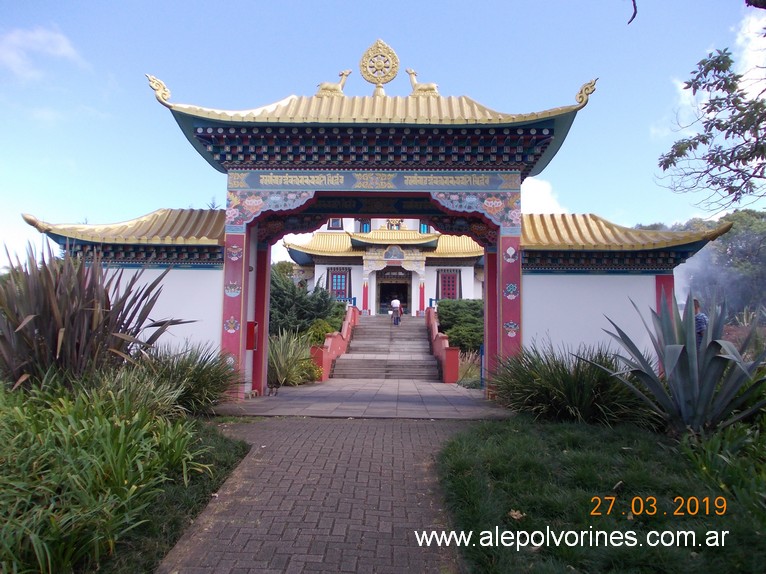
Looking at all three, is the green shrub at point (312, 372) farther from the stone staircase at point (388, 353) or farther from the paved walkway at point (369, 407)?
the paved walkway at point (369, 407)

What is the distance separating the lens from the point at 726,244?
38469 millimetres

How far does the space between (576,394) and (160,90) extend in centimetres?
764

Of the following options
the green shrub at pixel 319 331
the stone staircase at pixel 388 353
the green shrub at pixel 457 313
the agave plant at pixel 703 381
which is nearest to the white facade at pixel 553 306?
the agave plant at pixel 703 381

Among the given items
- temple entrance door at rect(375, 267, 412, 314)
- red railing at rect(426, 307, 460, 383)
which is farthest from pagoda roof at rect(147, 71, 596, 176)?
temple entrance door at rect(375, 267, 412, 314)

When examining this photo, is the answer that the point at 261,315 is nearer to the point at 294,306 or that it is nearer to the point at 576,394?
the point at 576,394

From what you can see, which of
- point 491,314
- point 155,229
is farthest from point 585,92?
point 155,229

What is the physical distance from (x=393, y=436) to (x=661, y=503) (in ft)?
9.88

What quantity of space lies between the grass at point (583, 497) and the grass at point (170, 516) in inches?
77.8

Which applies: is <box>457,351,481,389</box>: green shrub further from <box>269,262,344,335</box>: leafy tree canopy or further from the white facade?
<box>269,262,344,335</box>: leafy tree canopy

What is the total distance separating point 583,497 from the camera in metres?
3.86

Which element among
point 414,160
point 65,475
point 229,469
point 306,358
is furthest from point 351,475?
point 306,358

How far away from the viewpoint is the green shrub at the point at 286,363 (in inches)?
490

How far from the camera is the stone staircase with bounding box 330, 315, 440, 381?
55.9 feet

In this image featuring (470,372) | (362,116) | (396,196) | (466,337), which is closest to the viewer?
(362,116)
